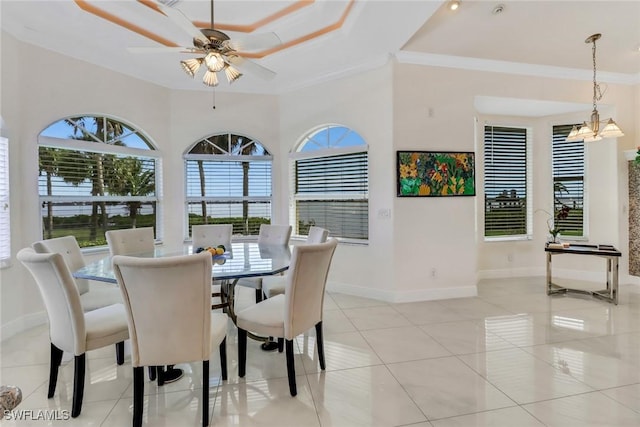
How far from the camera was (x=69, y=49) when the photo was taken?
12.0 feet

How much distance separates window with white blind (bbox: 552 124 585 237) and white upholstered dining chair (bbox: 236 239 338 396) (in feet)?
15.8

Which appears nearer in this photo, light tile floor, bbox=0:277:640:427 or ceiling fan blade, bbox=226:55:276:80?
light tile floor, bbox=0:277:640:427

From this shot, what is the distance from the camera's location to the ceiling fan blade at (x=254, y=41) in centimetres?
239

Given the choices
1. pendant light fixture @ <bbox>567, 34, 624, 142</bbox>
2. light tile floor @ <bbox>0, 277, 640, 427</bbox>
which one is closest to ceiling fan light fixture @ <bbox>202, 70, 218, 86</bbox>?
light tile floor @ <bbox>0, 277, 640, 427</bbox>

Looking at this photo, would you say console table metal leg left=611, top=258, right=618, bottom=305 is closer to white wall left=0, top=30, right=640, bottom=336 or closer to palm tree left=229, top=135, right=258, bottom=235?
white wall left=0, top=30, right=640, bottom=336

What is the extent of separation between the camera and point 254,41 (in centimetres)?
244

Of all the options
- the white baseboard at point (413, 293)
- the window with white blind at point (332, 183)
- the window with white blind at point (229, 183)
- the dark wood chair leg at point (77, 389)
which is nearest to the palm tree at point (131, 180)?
the window with white blind at point (229, 183)

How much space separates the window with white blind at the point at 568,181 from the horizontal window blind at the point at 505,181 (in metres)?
0.46

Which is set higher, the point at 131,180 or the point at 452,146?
the point at 452,146

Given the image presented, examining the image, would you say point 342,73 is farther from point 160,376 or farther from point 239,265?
point 160,376

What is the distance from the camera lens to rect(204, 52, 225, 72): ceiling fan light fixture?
8.16 ft

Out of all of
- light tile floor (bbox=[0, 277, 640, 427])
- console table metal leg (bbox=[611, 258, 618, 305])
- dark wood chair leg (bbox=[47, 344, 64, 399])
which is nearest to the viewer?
light tile floor (bbox=[0, 277, 640, 427])

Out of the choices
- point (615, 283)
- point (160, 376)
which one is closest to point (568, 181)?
point (615, 283)

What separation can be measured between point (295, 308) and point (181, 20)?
2097 mm
